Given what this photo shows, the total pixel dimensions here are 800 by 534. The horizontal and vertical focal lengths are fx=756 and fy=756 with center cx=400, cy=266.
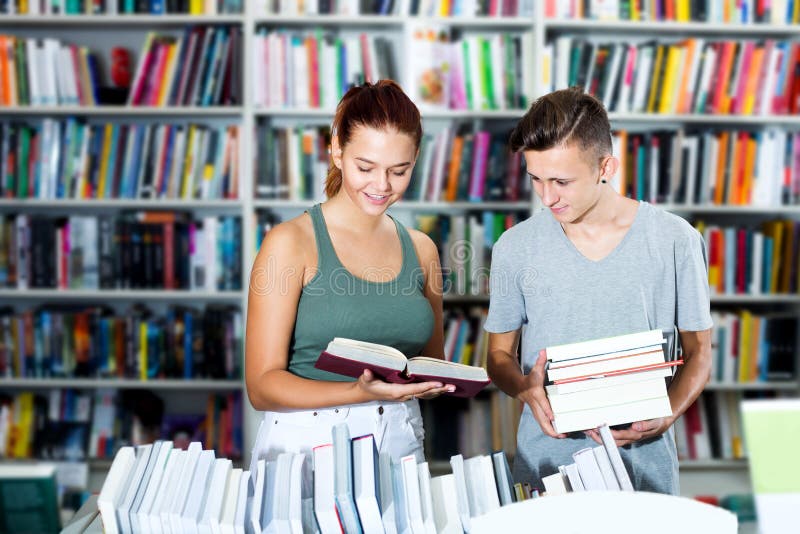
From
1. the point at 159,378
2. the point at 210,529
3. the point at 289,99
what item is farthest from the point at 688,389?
the point at 159,378

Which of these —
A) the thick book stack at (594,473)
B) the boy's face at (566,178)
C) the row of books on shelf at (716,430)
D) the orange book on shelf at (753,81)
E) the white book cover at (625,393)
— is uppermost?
the orange book on shelf at (753,81)

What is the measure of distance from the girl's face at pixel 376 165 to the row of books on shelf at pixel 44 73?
69.9 inches

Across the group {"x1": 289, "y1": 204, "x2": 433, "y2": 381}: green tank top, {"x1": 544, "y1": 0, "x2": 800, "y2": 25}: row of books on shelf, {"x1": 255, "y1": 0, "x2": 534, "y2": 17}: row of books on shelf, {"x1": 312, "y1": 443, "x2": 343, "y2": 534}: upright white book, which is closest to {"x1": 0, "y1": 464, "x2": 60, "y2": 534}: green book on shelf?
{"x1": 312, "y1": 443, "x2": 343, "y2": 534}: upright white book

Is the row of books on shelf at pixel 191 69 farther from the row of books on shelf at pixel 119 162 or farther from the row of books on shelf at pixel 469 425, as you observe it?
the row of books on shelf at pixel 469 425

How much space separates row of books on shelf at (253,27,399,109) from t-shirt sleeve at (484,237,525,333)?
1482mm

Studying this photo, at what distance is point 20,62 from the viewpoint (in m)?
2.79

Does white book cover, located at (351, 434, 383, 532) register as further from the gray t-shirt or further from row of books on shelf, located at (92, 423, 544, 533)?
the gray t-shirt

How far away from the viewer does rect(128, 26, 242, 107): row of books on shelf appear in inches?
109

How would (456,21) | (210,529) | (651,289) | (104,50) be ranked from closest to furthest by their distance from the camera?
1. (210,529)
2. (651,289)
3. (456,21)
4. (104,50)

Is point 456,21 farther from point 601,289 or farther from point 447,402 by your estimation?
point 601,289

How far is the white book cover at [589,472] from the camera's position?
1.13 metres

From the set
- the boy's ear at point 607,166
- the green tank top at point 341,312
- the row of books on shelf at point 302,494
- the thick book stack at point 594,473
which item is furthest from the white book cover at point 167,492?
the boy's ear at point 607,166

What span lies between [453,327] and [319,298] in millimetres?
1487

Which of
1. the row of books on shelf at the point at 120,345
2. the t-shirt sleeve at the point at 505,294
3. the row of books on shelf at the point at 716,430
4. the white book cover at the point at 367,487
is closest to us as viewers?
the white book cover at the point at 367,487
